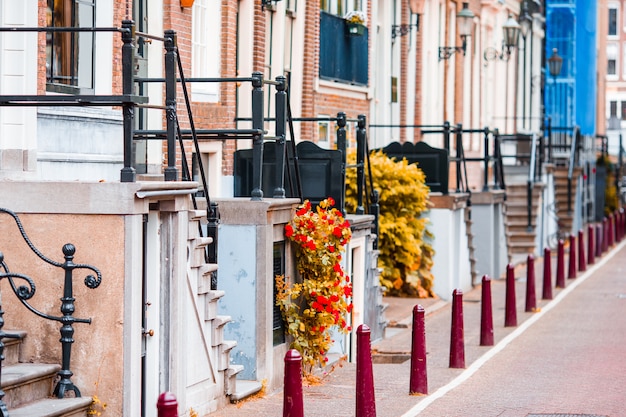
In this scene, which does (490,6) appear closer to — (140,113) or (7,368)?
(140,113)

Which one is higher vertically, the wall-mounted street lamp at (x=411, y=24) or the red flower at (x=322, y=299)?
the wall-mounted street lamp at (x=411, y=24)

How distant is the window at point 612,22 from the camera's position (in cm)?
8994

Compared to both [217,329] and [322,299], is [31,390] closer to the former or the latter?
[217,329]

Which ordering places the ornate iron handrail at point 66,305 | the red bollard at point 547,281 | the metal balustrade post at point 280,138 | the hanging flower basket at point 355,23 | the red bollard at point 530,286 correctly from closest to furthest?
the ornate iron handrail at point 66,305 → the metal balustrade post at point 280,138 → the red bollard at point 530,286 → the red bollard at point 547,281 → the hanging flower basket at point 355,23

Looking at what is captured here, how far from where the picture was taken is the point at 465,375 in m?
14.1

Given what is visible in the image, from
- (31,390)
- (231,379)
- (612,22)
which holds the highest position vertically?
(612,22)

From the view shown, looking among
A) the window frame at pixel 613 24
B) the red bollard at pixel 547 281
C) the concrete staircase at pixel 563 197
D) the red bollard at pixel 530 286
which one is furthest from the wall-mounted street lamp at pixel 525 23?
the window frame at pixel 613 24

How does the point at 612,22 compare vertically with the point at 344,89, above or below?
above

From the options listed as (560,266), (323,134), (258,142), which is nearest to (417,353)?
(258,142)

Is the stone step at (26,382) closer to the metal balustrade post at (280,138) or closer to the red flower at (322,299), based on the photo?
the metal balustrade post at (280,138)

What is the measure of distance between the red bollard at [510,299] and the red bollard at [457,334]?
354 centimetres

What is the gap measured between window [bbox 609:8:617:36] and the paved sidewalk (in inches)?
2700

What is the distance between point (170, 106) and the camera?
10.6 m

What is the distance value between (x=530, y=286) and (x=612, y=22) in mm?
73250
